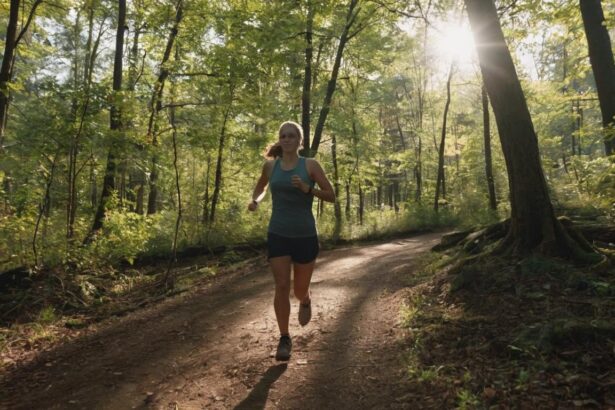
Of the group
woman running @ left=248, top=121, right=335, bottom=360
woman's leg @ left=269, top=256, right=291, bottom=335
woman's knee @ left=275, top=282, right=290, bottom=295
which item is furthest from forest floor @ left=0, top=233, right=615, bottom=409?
woman's knee @ left=275, top=282, right=290, bottom=295

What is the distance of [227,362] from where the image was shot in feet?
14.2

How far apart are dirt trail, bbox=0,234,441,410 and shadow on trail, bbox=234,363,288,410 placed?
1 cm

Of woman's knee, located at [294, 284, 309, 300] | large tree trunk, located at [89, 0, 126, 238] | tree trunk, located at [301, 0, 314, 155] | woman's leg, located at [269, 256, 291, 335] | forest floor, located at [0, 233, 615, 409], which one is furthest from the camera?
tree trunk, located at [301, 0, 314, 155]

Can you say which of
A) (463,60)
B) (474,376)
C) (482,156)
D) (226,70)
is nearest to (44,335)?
(474,376)

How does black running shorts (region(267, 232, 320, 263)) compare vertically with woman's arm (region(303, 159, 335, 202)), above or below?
below

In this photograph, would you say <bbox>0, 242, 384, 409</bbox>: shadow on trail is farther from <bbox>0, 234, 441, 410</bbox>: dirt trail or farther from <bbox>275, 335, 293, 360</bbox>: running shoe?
<bbox>275, 335, 293, 360</bbox>: running shoe

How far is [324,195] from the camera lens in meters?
4.05

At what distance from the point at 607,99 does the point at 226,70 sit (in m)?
9.47

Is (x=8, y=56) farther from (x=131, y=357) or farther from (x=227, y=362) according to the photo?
(x=227, y=362)

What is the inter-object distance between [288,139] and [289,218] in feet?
2.64

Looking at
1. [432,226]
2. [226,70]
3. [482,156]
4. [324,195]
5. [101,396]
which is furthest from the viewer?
[482,156]

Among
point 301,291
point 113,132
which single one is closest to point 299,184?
point 301,291

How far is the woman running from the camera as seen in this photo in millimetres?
4035

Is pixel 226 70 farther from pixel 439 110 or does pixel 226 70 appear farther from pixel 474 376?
pixel 439 110
